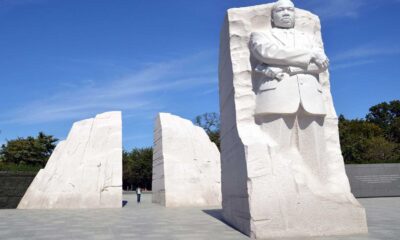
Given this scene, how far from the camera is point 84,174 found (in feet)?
44.6

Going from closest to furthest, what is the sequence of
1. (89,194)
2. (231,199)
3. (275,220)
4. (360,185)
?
(275,220) → (231,199) → (89,194) → (360,185)

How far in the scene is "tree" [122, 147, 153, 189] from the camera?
137 ft

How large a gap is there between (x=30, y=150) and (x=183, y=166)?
2338cm

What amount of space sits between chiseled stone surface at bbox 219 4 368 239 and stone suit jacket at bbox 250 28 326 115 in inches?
10.8

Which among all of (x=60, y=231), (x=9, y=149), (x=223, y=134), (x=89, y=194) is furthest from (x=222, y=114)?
(x=9, y=149)

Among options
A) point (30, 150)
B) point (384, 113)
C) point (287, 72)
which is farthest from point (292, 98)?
point (384, 113)

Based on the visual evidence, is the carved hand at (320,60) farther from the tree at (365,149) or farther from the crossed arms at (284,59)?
the tree at (365,149)

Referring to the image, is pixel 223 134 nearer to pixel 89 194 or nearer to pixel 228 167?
pixel 228 167

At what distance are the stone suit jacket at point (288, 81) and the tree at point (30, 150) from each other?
30245 millimetres

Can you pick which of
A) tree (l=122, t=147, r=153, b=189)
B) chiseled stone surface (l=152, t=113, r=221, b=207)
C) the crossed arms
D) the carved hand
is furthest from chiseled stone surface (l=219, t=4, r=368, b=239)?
tree (l=122, t=147, r=153, b=189)

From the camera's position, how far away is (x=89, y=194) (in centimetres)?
1328

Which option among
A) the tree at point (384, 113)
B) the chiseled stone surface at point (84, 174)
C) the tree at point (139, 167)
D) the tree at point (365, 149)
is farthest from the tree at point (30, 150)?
the tree at point (384, 113)

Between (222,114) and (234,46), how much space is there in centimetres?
183

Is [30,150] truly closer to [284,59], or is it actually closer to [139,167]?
[139,167]
